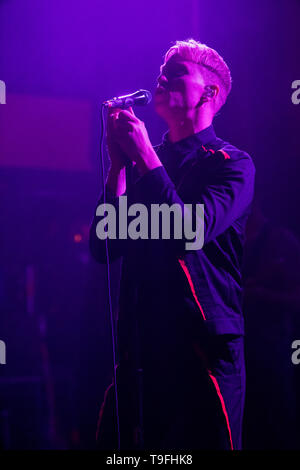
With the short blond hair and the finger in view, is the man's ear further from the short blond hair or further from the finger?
the finger

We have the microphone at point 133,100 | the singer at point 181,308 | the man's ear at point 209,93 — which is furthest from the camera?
the man's ear at point 209,93

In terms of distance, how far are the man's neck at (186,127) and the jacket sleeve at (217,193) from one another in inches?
7.1

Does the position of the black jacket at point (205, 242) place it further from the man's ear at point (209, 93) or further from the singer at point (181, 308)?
the man's ear at point (209, 93)

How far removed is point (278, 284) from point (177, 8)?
152 cm

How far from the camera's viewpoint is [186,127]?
1.50 m

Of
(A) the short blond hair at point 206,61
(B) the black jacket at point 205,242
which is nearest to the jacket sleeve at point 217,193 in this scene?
(B) the black jacket at point 205,242

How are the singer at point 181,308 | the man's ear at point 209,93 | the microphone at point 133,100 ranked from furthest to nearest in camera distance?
the man's ear at point 209,93 → the microphone at point 133,100 → the singer at point 181,308

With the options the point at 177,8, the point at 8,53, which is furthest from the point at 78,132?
the point at 177,8

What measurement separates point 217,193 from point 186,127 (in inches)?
11.9

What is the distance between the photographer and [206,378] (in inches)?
48.5

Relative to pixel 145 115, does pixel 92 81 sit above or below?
above

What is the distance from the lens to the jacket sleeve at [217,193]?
1245mm

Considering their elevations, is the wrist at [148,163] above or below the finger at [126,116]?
below

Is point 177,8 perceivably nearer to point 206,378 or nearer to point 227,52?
point 227,52
